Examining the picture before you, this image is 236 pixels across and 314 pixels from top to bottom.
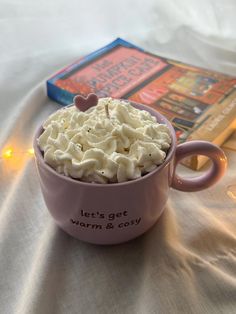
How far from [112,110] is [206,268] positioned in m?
0.19

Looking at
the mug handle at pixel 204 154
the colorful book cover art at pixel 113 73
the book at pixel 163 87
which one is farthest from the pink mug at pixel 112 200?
the colorful book cover art at pixel 113 73

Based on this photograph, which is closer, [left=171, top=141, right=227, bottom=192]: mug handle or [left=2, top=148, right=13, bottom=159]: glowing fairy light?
[left=171, top=141, right=227, bottom=192]: mug handle

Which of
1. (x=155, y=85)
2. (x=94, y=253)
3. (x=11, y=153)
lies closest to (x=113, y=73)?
(x=155, y=85)

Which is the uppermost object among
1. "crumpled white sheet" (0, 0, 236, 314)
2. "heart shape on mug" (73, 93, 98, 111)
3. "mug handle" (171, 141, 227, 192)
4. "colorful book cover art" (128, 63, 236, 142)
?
"heart shape on mug" (73, 93, 98, 111)

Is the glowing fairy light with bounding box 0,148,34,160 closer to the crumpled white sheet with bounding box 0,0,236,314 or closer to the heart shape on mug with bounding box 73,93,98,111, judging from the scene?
the crumpled white sheet with bounding box 0,0,236,314

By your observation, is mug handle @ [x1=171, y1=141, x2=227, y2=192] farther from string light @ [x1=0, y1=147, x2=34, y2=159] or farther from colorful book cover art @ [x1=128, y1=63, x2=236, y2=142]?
string light @ [x1=0, y1=147, x2=34, y2=159]

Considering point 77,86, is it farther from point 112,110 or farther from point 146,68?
point 112,110

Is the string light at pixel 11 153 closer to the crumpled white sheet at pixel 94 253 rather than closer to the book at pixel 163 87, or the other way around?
the crumpled white sheet at pixel 94 253

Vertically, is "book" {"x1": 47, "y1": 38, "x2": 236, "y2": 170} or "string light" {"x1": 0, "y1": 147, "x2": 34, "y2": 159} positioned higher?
"book" {"x1": 47, "y1": 38, "x2": 236, "y2": 170}

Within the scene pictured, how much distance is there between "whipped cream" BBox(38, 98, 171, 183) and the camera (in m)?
0.43

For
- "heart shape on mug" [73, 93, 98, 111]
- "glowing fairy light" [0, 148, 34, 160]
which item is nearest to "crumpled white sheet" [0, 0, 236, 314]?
"glowing fairy light" [0, 148, 34, 160]

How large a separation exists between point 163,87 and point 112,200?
12.8 inches

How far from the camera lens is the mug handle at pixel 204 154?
0.48 meters

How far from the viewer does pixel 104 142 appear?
1.47ft
